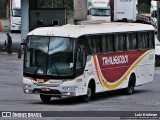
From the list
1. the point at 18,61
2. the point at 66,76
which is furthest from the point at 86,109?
the point at 18,61

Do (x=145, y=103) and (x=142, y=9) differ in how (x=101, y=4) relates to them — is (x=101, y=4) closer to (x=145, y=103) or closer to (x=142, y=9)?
(x=142, y=9)

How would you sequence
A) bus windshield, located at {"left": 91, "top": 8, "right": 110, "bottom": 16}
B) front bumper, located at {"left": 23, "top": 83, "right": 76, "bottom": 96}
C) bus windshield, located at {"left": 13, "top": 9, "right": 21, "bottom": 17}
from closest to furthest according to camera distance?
front bumper, located at {"left": 23, "top": 83, "right": 76, "bottom": 96} → bus windshield, located at {"left": 91, "top": 8, "right": 110, "bottom": 16} → bus windshield, located at {"left": 13, "top": 9, "right": 21, "bottom": 17}

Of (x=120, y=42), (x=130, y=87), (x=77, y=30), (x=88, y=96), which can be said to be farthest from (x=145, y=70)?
(x=77, y=30)

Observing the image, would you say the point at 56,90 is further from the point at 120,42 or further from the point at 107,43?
the point at 120,42

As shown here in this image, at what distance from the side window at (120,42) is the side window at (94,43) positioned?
A: 159 centimetres

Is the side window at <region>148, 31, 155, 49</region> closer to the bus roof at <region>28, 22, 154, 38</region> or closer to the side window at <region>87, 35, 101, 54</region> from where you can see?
the bus roof at <region>28, 22, 154, 38</region>

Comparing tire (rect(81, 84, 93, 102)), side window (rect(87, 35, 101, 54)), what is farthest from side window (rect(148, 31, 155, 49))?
tire (rect(81, 84, 93, 102))

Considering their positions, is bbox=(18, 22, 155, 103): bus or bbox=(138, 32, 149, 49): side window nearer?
bbox=(18, 22, 155, 103): bus

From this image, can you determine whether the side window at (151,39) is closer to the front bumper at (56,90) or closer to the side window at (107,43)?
the side window at (107,43)

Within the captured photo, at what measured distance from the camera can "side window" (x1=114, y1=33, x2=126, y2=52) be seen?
30.1m

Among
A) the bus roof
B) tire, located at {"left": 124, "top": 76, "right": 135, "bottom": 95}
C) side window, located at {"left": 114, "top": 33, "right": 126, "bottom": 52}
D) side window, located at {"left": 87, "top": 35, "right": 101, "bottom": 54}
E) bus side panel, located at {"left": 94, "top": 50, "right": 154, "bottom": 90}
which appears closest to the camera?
the bus roof

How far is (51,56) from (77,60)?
911 mm

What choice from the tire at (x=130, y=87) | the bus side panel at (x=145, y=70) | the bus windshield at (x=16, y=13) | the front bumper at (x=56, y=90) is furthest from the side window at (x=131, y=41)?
the bus windshield at (x=16, y=13)

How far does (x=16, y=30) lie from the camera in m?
82.9
